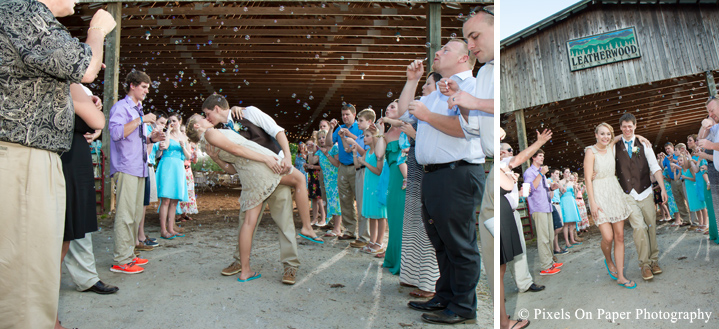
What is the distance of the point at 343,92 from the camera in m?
10.9

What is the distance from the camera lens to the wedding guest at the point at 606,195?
6.49 ft

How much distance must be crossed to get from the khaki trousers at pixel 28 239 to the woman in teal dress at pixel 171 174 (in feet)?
11.0

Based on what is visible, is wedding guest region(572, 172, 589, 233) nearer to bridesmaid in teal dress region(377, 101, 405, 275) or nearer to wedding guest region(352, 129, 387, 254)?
bridesmaid in teal dress region(377, 101, 405, 275)

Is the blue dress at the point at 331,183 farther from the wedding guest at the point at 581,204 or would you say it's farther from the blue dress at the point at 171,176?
the wedding guest at the point at 581,204

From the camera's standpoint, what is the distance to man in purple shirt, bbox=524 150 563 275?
1.79 m

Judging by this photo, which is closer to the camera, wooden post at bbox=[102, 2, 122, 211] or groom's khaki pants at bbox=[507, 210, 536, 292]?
groom's khaki pants at bbox=[507, 210, 536, 292]

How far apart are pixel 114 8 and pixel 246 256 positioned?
473cm

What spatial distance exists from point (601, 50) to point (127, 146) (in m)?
3.24

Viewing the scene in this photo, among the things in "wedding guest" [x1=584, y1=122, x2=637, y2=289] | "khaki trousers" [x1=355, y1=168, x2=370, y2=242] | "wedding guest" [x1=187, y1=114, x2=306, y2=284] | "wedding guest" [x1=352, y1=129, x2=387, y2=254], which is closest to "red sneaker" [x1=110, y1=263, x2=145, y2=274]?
"wedding guest" [x1=187, y1=114, x2=306, y2=284]

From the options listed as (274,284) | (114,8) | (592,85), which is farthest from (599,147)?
(114,8)

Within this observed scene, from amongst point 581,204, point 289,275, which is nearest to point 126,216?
point 289,275

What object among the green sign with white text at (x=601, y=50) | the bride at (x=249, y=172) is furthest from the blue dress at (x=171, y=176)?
the green sign with white text at (x=601, y=50)

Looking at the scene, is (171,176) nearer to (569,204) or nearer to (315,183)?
(315,183)

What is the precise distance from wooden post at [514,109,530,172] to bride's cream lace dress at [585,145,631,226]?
0.45m
